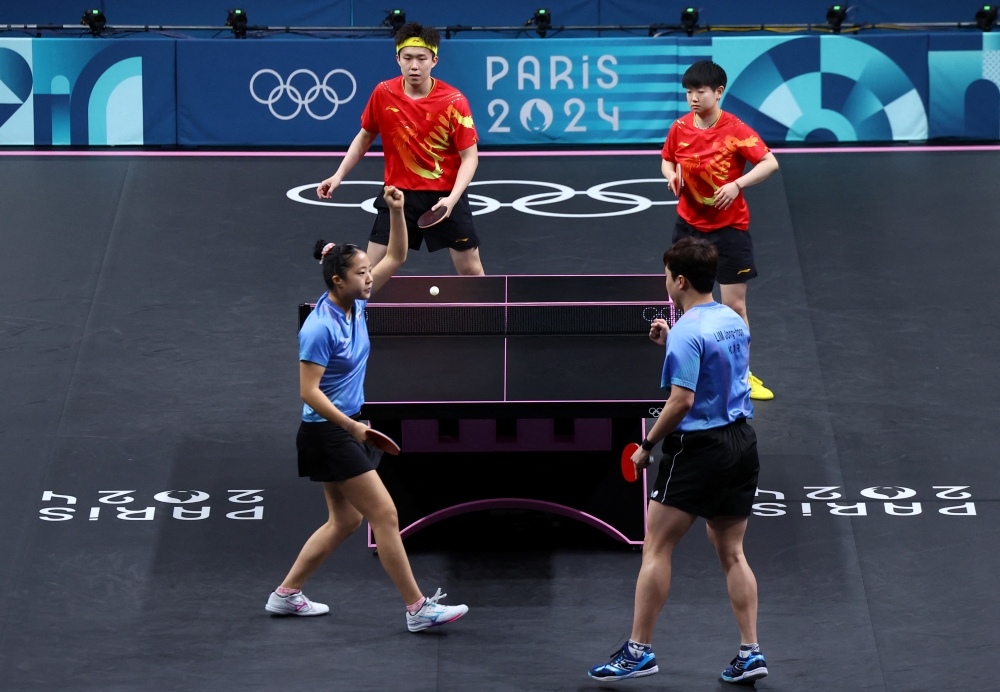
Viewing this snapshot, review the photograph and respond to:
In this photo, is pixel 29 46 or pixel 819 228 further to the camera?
pixel 29 46

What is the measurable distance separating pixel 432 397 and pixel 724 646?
5.70ft

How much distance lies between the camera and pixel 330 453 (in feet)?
18.7

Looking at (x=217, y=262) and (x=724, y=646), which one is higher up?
(x=217, y=262)

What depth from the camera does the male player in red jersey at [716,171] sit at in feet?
25.1

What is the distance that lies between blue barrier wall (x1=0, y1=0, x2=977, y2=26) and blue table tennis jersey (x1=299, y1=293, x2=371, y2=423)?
1037cm

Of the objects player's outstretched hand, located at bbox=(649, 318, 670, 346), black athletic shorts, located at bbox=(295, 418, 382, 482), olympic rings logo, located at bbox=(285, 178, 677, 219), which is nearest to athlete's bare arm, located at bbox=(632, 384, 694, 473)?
player's outstretched hand, located at bbox=(649, 318, 670, 346)

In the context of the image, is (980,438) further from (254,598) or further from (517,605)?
(254,598)

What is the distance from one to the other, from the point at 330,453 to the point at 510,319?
5.31 ft

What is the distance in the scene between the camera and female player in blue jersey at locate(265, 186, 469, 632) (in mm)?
5578

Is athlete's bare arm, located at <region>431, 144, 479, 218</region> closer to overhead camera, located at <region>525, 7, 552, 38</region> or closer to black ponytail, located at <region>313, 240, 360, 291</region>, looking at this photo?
black ponytail, located at <region>313, 240, 360, 291</region>

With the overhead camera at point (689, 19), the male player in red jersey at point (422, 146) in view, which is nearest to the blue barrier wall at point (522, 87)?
the overhead camera at point (689, 19)

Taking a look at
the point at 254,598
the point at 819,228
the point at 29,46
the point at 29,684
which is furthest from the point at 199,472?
the point at 29,46

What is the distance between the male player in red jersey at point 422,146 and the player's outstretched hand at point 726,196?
143cm

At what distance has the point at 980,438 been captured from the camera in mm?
7738
